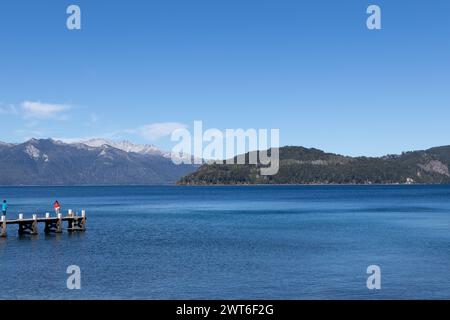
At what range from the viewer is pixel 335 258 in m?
52.8

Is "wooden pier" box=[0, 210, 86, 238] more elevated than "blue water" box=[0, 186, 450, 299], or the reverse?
"wooden pier" box=[0, 210, 86, 238]

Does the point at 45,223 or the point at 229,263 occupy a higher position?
the point at 45,223

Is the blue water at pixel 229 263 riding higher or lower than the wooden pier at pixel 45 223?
lower

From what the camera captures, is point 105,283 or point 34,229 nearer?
point 105,283

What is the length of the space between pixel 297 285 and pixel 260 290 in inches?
120

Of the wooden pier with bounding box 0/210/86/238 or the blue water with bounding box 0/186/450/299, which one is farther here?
the wooden pier with bounding box 0/210/86/238

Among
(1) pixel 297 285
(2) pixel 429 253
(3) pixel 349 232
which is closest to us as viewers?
(1) pixel 297 285

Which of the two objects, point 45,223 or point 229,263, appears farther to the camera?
point 45,223

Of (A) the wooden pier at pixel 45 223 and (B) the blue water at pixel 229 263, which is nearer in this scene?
(B) the blue water at pixel 229 263

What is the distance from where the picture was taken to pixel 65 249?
60.5m
